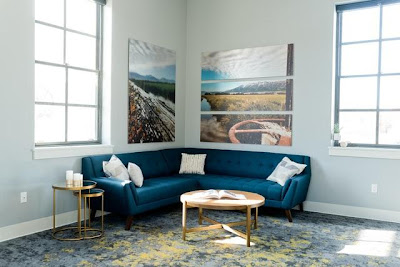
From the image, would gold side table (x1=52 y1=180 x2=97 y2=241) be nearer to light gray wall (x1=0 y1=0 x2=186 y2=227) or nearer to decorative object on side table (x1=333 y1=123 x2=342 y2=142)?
light gray wall (x1=0 y1=0 x2=186 y2=227)

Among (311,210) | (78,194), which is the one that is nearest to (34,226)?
(78,194)

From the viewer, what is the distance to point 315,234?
4.14 m

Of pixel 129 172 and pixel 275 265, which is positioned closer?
pixel 275 265

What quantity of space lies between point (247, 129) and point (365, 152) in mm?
1713

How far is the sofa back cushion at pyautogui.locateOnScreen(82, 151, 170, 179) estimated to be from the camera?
4566mm

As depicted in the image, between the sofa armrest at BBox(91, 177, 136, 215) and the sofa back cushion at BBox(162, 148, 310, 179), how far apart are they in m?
1.53

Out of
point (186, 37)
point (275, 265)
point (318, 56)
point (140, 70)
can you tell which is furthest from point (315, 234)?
point (186, 37)

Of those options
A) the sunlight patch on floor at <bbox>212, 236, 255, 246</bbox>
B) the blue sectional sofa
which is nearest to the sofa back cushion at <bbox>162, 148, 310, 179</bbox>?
the blue sectional sofa

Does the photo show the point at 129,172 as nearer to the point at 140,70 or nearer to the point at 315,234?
the point at 140,70

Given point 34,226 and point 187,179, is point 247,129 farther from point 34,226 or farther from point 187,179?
point 34,226

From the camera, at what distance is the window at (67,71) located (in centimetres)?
429

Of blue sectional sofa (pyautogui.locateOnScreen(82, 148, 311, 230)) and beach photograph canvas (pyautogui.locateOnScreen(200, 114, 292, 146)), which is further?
beach photograph canvas (pyautogui.locateOnScreen(200, 114, 292, 146))

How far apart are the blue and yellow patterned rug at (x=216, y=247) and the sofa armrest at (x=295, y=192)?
232 mm

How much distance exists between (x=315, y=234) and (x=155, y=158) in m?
2.42
